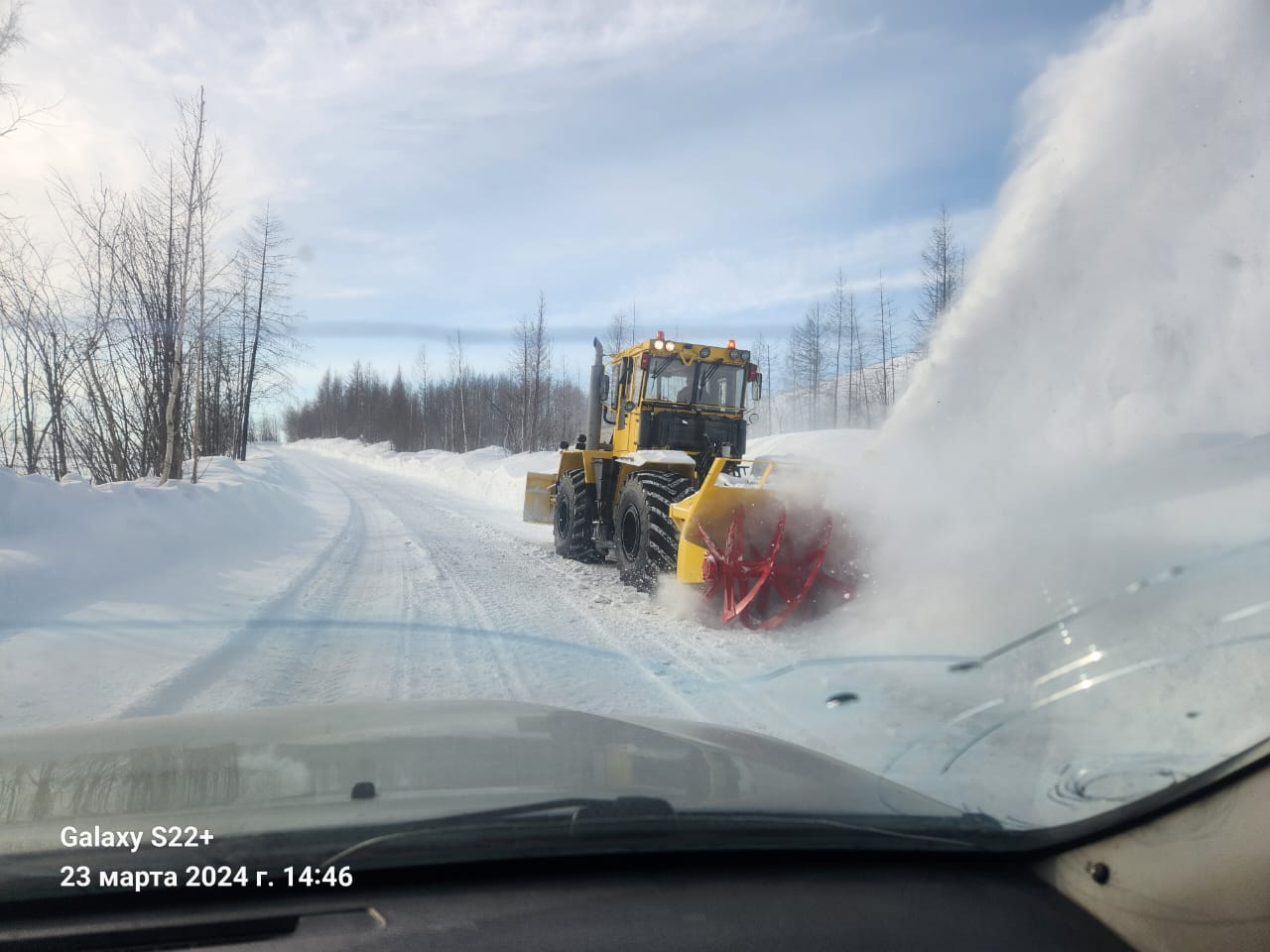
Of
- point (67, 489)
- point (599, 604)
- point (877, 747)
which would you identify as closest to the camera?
point (877, 747)

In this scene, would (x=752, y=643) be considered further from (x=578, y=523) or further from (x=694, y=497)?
(x=578, y=523)

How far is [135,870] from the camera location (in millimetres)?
1759

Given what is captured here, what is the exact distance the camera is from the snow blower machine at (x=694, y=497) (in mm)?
7125

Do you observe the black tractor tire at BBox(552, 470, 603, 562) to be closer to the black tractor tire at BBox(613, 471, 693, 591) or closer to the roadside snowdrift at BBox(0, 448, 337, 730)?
the black tractor tire at BBox(613, 471, 693, 591)

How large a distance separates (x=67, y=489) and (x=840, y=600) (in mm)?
8133

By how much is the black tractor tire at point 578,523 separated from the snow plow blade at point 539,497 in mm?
2076

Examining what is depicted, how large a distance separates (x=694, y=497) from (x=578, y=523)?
12.0 ft

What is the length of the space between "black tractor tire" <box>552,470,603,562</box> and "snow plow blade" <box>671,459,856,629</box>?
389cm

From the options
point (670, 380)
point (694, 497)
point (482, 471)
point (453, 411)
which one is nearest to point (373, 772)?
point (694, 497)

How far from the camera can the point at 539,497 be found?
46.6 ft

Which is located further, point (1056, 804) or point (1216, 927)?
point (1056, 804)

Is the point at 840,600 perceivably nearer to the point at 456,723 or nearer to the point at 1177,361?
the point at 1177,361

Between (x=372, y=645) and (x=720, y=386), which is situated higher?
(x=720, y=386)

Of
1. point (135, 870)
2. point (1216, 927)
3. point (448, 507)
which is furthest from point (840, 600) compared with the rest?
point (448, 507)
